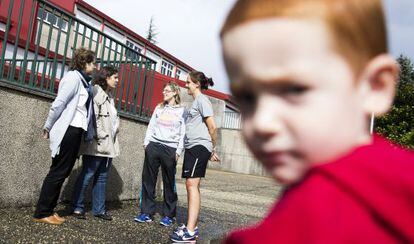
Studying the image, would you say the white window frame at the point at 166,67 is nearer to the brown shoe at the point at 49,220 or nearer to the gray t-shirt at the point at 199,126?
the gray t-shirt at the point at 199,126

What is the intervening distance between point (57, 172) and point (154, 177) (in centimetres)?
139

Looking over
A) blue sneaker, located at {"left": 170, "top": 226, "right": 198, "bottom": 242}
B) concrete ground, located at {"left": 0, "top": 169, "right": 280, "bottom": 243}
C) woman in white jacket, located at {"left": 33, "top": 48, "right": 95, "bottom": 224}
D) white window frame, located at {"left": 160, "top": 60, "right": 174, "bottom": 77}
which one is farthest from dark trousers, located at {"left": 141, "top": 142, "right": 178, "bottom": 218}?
white window frame, located at {"left": 160, "top": 60, "right": 174, "bottom": 77}

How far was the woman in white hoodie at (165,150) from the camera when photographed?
5.93m

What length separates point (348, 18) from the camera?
0.69 metres

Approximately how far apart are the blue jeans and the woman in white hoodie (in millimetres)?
517

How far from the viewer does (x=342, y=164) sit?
0.70 metres

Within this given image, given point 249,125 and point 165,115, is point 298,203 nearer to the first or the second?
point 249,125

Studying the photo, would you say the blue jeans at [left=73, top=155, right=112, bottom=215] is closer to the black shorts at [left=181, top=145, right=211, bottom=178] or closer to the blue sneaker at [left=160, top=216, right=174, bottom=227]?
the blue sneaker at [left=160, top=216, right=174, bottom=227]

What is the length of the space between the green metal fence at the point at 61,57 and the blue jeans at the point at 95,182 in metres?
1.01

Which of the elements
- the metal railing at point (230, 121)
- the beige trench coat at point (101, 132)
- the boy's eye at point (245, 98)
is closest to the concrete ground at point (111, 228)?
the beige trench coat at point (101, 132)

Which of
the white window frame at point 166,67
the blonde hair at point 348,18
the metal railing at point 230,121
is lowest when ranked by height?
the blonde hair at point 348,18

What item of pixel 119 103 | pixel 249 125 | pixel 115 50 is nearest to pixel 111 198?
pixel 119 103

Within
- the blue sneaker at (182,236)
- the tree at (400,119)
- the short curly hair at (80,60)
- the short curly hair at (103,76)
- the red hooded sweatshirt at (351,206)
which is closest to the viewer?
the red hooded sweatshirt at (351,206)

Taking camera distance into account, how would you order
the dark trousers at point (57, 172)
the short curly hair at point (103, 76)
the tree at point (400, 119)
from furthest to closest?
the tree at point (400, 119) → the short curly hair at point (103, 76) → the dark trousers at point (57, 172)
